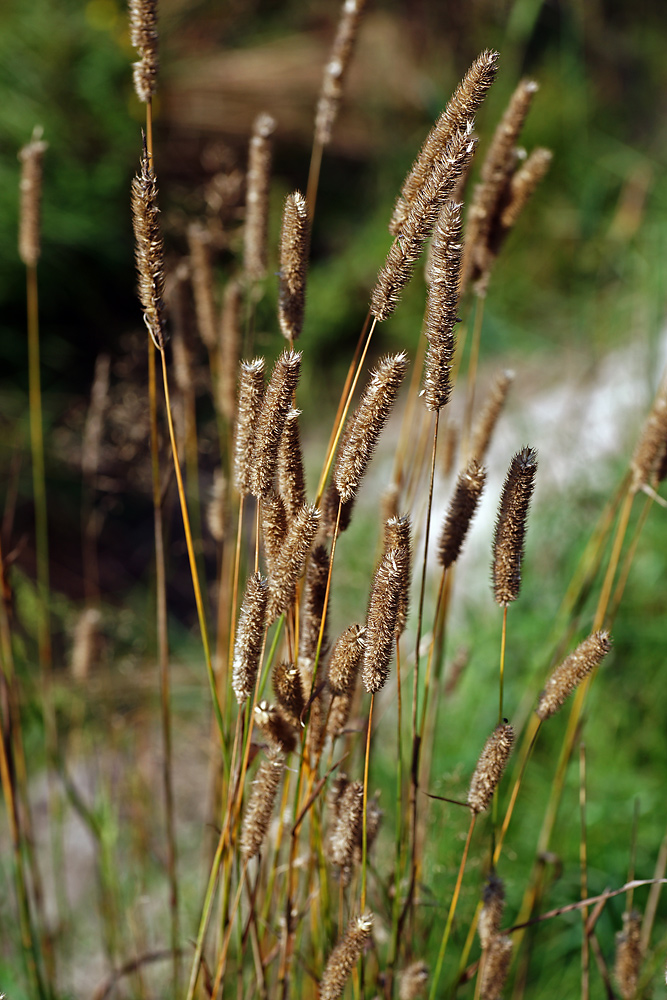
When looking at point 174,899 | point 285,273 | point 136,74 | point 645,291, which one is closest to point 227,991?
point 174,899

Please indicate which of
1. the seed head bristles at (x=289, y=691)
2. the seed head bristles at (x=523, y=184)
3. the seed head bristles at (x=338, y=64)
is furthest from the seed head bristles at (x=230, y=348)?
the seed head bristles at (x=289, y=691)

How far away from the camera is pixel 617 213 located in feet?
12.3

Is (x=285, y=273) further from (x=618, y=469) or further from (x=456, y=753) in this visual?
(x=618, y=469)

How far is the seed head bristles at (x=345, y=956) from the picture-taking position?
689mm

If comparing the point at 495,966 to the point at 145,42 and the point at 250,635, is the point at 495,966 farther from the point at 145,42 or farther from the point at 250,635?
the point at 145,42

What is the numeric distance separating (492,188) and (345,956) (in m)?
0.81

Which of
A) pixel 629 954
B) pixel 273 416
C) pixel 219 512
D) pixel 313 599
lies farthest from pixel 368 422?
pixel 629 954

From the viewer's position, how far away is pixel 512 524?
2.17 ft

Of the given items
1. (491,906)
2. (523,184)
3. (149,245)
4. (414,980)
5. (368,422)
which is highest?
(523,184)

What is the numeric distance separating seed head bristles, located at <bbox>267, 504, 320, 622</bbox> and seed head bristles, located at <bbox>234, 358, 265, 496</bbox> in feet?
0.19

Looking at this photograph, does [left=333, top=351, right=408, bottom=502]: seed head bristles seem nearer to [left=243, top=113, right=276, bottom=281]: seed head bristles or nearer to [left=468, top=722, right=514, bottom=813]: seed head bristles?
[left=468, top=722, right=514, bottom=813]: seed head bristles

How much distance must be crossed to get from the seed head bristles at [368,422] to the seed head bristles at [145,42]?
0.37 meters

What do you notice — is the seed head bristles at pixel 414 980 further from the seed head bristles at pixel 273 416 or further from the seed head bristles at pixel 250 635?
the seed head bristles at pixel 273 416

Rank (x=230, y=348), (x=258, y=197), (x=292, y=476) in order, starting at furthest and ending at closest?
(x=230, y=348) → (x=258, y=197) → (x=292, y=476)
